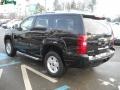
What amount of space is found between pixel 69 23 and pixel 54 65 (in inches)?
55.4

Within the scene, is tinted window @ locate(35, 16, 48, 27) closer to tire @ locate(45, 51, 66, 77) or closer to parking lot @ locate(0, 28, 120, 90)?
tire @ locate(45, 51, 66, 77)

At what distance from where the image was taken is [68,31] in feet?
21.3

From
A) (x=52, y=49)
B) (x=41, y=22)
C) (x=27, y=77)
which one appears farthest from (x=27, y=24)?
(x=27, y=77)

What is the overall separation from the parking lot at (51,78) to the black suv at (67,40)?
0.42 meters

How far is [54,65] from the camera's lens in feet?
23.4

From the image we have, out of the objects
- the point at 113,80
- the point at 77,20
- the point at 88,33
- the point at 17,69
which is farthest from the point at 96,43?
the point at 17,69

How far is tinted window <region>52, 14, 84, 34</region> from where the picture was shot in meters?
6.29

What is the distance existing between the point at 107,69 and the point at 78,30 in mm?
2596

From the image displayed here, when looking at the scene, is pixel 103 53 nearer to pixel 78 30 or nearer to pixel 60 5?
pixel 78 30

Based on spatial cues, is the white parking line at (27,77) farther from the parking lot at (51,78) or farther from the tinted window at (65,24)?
the tinted window at (65,24)

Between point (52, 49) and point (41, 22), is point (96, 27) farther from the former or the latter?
point (41, 22)

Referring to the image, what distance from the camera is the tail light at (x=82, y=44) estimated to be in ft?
20.2

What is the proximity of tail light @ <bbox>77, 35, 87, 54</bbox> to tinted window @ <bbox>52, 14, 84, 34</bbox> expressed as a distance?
16 centimetres

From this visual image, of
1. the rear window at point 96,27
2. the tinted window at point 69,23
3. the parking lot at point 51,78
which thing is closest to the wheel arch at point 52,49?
the tinted window at point 69,23
